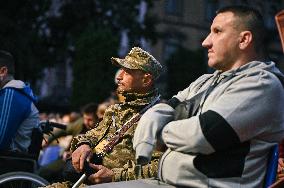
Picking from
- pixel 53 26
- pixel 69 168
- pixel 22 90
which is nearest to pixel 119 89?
pixel 69 168

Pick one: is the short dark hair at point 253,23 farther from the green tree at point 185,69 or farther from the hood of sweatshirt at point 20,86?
the green tree at point 185,69

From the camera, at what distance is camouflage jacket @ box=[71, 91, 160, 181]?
5590 millimetres

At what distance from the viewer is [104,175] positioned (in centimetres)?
555

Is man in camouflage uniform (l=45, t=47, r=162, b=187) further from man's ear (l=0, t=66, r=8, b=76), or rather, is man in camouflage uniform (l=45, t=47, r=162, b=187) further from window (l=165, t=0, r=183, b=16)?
window (l=165, t=0, r=183, b=16)

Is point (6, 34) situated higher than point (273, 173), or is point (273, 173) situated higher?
point (6, 34)

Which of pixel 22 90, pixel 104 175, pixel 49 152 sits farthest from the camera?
pixel 49 152

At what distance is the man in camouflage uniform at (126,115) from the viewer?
5668 mm

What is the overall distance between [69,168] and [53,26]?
25.4 m

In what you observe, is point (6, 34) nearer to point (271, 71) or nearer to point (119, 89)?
point (119, 89)

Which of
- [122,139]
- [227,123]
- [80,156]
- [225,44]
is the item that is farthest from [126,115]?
[227,123]

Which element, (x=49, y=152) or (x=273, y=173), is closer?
(x=273, y=173)

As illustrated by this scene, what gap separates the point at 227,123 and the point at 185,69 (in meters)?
42.3

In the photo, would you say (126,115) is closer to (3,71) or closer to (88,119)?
(3,71)

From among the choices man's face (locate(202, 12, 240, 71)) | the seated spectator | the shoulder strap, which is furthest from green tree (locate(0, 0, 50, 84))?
man's face (locate(202, 12, 240, 71))
